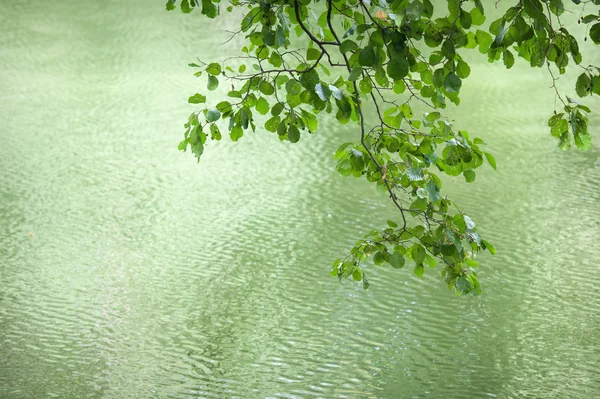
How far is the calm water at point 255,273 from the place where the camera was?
4246 millimetres

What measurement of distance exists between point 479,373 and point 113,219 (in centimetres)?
338

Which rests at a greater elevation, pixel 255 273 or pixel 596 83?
pixel 596 83

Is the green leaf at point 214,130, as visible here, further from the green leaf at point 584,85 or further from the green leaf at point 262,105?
the green leaf at point 584,85

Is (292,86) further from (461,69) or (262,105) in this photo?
(461,69)

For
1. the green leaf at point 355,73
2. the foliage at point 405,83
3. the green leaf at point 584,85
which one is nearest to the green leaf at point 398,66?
the foliage at point 405,83

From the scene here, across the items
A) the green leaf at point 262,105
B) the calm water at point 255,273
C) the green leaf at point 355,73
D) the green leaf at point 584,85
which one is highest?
the green leaf at point 584,85

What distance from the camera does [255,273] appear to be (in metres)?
5.48

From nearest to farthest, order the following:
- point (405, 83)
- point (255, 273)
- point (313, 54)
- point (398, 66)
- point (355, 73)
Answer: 1. point (398, 66)
2. point (355, 73)
3. point (313, 54)
4. point (405, 83)
5. point (255, 273)

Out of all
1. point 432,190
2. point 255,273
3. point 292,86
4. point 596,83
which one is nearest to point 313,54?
point 292,86

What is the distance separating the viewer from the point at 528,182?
7246 mm

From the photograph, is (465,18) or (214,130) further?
(214,130)

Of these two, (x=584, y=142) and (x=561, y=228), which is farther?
(x=561, y=228)

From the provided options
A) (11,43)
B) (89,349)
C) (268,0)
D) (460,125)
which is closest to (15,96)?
(11,43)

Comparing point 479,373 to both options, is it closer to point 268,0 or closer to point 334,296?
point 334,296
